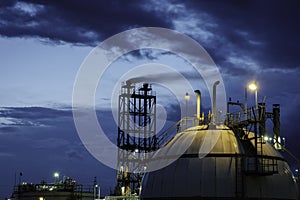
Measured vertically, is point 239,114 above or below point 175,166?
above

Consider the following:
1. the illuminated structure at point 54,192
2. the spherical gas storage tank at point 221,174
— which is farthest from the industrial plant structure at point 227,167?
the illuminated structure at point 54,192

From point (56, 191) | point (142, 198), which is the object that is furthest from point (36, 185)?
point (142, 198)

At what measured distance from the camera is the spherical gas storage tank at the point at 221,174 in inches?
1468

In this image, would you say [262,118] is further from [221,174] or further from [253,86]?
[221,174]

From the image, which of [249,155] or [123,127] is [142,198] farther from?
[123,127]

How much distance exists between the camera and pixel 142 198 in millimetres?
42094

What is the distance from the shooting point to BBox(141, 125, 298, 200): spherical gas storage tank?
37281mm

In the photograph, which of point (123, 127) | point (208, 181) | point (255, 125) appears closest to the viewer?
point (208, 181)

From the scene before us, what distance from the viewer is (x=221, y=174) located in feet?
123

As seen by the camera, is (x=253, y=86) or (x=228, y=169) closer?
(x=228, y=169)

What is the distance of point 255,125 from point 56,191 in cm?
4236

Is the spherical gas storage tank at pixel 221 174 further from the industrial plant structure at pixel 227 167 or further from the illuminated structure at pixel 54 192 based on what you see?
the illuminated structure at pixel 54 192

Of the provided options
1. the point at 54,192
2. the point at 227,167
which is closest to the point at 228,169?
the point at 227,167

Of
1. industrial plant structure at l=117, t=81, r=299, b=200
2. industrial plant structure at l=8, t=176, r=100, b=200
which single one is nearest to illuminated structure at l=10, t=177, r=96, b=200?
industrial plant structure at l=8, t=176, r=100, b=200
